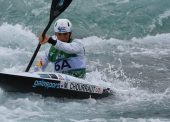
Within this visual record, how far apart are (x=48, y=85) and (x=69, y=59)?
705 millimetres

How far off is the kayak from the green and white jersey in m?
0.27

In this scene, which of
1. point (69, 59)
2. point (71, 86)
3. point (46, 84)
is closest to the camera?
point (46, 84)

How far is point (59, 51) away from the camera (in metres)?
9.32

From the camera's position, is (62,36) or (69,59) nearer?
(62,36)

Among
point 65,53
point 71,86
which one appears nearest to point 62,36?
point 65,53

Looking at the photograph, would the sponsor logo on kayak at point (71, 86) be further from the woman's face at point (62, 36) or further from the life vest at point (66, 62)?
the woman's face at point (62, 36)

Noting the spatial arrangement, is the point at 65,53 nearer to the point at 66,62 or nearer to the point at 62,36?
the point at 66,62

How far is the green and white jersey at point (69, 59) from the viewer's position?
30.3 ft

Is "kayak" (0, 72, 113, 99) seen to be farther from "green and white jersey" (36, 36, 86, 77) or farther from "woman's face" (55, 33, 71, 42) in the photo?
"woman's face" (55, 33, 71, 42)

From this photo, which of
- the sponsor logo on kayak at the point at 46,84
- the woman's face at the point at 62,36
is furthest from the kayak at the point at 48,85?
the woman's face at the point at 62,36

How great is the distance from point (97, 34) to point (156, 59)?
2.93m

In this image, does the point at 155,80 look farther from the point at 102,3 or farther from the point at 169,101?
the point at 102,3

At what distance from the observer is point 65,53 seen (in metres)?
9.30

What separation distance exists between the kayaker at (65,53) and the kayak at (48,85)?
0.94 feet
